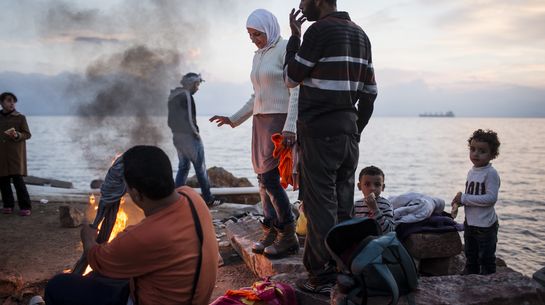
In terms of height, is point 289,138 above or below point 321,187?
A: above

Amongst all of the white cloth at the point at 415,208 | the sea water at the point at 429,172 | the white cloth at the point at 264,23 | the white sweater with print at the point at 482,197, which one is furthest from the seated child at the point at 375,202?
the sea water at the point at 429,172

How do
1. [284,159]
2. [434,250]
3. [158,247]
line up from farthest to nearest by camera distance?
[434,250], [284,159], [158,247]

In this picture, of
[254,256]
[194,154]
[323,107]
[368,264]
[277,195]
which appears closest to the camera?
[368,264]

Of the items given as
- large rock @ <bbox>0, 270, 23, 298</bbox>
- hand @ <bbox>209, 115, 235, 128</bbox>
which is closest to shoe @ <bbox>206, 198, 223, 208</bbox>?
hand @ <bbox>209, 115, 235, 128</bbox>

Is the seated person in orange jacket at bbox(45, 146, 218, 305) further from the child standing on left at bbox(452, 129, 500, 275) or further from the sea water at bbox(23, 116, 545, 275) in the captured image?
the sea water at bbox(23, 116, 545, 275)

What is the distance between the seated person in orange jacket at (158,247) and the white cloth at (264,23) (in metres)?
2.04

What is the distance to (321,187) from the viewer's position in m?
3.60

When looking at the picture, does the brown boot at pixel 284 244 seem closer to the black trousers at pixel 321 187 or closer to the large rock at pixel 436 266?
the black trousers at pixel 321 187

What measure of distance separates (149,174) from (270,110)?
1943 millimetres

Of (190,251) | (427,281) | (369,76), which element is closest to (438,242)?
(427,281)

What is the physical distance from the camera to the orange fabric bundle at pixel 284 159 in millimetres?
4137

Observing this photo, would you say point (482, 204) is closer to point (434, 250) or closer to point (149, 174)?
point (434, 250)

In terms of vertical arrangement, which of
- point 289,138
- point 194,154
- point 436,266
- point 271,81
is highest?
point 271,81

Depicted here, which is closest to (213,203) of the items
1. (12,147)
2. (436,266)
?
(12,147)
